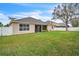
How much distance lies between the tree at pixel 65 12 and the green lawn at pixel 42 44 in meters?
0.18

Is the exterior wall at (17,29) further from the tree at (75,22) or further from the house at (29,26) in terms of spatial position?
the tree at (75,22)

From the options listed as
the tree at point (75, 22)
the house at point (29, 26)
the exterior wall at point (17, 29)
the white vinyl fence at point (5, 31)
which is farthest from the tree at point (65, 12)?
the white vinyl fence at point (5, 31)

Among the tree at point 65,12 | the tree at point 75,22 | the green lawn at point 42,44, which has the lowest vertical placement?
the green lawn at point 42,44

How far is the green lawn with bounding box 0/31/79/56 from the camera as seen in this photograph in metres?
3.54

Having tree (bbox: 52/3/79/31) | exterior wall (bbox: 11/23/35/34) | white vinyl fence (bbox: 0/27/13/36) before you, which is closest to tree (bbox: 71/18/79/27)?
tree (bbox: 52/3/79/31)

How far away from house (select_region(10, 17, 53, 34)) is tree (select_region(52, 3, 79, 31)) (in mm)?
151

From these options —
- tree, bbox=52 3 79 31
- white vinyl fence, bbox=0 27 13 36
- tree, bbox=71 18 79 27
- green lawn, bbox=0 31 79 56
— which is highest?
tree, bbox=52 3 79 31

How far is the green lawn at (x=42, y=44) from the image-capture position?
11.6 ft

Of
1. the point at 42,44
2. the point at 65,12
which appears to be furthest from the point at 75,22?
the point at 42,44

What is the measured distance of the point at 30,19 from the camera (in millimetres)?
3578

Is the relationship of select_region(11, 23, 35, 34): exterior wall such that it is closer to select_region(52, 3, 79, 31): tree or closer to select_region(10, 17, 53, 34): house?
select_region(10, 17, 53, 34): house

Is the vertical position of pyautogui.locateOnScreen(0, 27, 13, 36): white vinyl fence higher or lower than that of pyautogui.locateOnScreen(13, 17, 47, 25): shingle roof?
lower

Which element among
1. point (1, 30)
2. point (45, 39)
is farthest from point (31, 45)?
point (1, 30)

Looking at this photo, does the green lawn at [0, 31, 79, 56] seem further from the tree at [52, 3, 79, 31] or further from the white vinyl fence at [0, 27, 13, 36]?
the tree at [52, 3, 79, 31]
